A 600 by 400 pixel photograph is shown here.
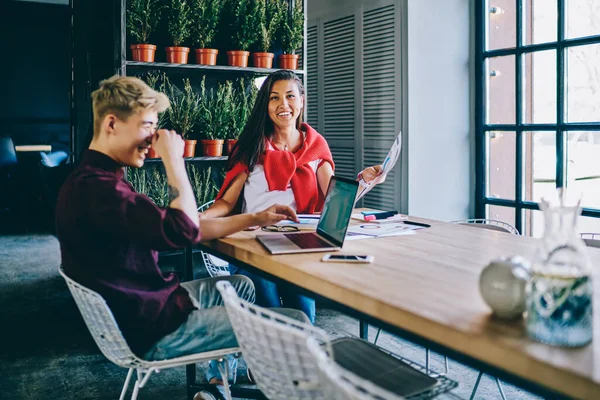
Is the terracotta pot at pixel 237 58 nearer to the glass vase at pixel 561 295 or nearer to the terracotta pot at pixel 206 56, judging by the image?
the terracotta pot at pixel 206 56

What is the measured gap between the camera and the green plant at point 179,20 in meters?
4.15

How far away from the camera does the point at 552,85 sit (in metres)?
4.23

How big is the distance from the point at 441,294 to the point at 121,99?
1.16 m

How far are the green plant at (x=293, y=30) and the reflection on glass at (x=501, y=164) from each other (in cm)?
164

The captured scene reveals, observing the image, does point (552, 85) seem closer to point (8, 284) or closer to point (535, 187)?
point (535, 187)

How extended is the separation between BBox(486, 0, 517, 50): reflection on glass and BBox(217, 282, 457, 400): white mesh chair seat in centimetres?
340

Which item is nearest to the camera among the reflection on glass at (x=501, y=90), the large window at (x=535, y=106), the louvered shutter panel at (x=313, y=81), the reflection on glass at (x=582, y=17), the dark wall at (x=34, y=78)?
the reflection on glass at (x=582, y=17)

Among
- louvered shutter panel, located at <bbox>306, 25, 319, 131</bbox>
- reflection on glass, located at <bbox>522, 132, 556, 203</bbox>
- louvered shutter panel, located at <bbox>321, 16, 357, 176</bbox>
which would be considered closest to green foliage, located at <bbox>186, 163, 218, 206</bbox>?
louvered shutter panel, located at <bbox>321, 16, 357, 176</bbox>

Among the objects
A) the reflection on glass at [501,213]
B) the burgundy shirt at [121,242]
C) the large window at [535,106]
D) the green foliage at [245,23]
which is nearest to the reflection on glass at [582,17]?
the large window at [535,106]

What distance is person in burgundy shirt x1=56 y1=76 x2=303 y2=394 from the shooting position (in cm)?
186

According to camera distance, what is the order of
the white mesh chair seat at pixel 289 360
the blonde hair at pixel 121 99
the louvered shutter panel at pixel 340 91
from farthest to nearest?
the louvered shutter panel at pixel 340 91 < the blonde hair at pixel 121 99 < the white mesh chair seat at pixel 289 360

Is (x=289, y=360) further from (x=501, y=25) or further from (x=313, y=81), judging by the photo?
(x=313, y=81)

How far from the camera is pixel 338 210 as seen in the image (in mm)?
2299

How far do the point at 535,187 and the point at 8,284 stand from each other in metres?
4.38
